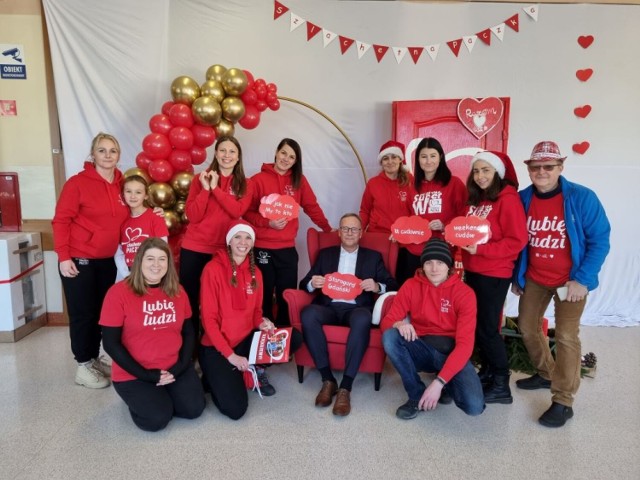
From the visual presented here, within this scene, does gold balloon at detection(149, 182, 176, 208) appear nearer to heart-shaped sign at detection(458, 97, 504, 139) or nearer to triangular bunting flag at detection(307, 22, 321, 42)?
triangular bunting flag at detection(307, 22, 321, 42)

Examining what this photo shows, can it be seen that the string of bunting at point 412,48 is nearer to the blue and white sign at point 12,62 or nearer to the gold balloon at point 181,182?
the gold balloon at point 181,182

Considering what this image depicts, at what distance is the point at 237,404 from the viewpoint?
7.38 feet

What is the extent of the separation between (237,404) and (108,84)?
9.03ft

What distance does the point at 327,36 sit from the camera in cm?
362

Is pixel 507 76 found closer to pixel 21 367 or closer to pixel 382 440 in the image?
pixel 382 440

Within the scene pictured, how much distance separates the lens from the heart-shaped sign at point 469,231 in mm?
2254

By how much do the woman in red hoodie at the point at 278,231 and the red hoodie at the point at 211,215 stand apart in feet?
0.71

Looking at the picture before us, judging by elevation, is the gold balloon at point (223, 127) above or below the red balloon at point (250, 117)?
below

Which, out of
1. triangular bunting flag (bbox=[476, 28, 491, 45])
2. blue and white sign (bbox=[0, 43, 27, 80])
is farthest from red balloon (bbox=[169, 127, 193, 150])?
triangular bunting flag (bbox=[476, 28, 491, 45])

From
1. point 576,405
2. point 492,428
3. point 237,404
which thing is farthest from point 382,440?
point 576,405

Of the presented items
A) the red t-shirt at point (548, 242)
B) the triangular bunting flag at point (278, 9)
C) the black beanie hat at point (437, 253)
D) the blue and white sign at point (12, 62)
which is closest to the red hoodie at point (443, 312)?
the black beanie hat at point (437, 253)

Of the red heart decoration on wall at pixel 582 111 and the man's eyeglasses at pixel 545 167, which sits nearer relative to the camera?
the man's eyeglasses at pixel 545 167

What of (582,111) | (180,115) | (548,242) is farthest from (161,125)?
(582,111)

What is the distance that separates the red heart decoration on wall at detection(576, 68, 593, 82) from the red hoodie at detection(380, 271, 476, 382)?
101 inches
